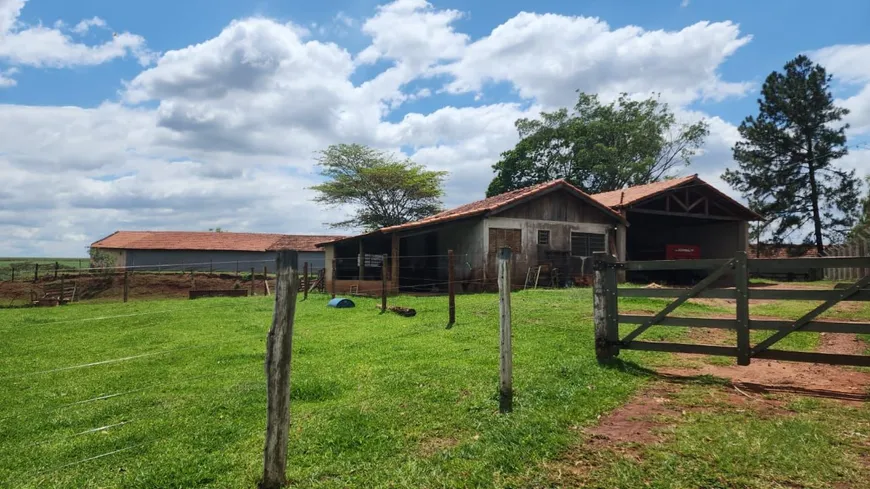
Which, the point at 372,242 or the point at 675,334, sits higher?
Result: the point at 372,242

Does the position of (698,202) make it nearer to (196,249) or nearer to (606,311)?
(606,311)

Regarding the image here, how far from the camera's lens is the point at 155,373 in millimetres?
6906

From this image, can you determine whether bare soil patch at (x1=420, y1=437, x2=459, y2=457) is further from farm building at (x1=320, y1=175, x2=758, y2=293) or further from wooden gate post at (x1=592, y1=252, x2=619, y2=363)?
farm building at (x1=320, y1=175, x2=758, y2=293)

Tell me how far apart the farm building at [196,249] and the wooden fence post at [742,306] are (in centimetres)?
3842

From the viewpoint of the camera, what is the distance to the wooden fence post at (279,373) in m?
3.33

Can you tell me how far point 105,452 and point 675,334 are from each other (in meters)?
7.79

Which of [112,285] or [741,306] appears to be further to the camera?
[112,285]

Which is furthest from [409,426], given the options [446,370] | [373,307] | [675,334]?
[373,307]

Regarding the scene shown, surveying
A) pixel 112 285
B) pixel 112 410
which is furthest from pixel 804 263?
pixel 112 285

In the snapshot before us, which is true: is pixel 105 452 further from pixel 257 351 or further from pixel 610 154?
pixel 610 154

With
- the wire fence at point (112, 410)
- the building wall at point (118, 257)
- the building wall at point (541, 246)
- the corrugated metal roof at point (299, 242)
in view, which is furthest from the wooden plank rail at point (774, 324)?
the building wall at point (118, 257)

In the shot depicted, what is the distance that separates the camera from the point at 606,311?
6188mm

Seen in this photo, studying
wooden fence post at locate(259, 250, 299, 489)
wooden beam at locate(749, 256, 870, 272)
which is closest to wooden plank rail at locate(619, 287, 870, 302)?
wooden beam at locate(749, 256, 870, 272)

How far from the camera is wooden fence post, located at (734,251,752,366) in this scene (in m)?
5.46
